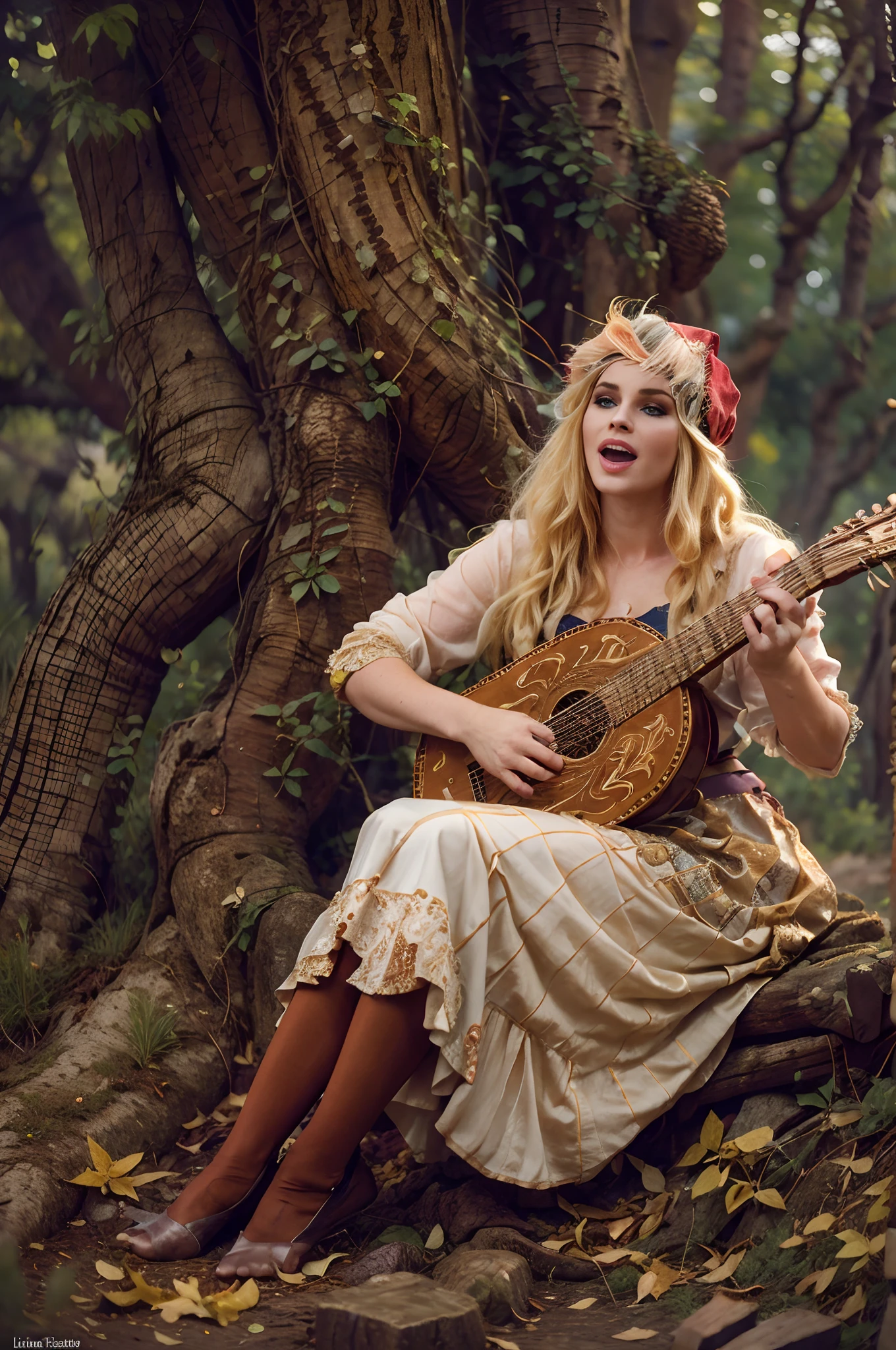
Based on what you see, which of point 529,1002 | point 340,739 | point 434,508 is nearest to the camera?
point 529,1002

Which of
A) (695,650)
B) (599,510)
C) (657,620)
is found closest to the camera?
(695,650)

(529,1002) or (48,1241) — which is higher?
(529,1002)

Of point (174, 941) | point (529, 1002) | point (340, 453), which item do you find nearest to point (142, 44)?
point (340, 453)

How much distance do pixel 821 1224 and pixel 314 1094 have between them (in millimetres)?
985

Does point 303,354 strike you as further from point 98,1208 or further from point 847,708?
point 98,1208

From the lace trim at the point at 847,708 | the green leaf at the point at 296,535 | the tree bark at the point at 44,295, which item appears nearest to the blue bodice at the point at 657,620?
the lace trim at the point at 847,708

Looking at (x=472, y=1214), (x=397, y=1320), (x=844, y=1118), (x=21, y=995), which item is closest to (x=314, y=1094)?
(x=472, y=1214)

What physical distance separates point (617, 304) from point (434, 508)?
1294mm

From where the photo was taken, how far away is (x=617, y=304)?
3170mm

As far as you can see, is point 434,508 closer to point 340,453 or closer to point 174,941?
point 340,453

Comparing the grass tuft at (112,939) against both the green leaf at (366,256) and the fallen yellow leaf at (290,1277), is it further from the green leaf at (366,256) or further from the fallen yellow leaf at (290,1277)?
the green leaf at (366,256)

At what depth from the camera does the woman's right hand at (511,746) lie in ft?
8.27

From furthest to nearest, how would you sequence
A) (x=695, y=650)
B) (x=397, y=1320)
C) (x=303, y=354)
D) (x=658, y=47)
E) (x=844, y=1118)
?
(x=658, y=47), (x=303, y=354), (x=695, y=650), (x=844, y=1118), (x=397, y=1320)

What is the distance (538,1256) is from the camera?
2.34 m
